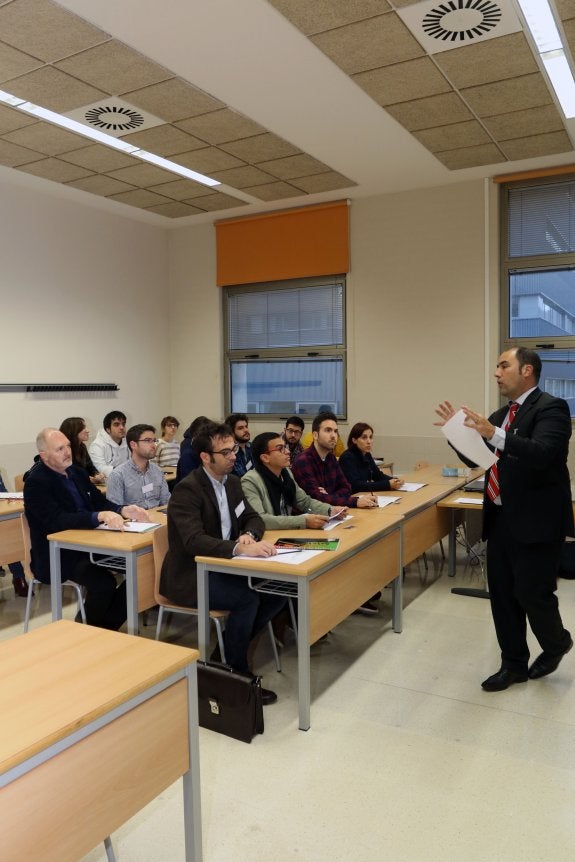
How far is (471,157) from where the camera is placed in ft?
19.4

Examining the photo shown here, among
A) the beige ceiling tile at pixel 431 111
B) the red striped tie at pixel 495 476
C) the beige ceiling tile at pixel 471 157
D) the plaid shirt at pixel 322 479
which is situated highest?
the beige ceiling tile at pixel 471 157

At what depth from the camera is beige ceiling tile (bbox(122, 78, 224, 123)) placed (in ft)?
14.5

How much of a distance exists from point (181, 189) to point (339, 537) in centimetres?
478

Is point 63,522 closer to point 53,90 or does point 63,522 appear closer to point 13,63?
point 13,63

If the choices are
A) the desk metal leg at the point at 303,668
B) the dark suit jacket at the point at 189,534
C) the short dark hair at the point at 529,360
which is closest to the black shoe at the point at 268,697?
the desk metal leg at the point at 303,668

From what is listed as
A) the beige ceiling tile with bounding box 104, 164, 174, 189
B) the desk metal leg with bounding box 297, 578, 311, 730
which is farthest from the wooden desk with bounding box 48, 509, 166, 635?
the beige ceiling tile with bounding box 104, 164, 174, 189

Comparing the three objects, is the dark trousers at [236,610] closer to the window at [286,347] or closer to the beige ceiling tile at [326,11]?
the beige ceiling tile at [326,11]

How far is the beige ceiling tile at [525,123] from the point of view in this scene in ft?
16.2

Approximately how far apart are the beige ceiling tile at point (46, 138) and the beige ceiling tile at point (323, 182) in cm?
217

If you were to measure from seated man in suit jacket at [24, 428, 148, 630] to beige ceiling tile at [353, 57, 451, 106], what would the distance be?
3069 millimetres

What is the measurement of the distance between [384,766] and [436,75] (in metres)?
4.10

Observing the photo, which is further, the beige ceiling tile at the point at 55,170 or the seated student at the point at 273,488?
the beige ceiling tile at the point at 55,170

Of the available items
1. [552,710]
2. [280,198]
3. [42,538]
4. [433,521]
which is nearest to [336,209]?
[280,198]

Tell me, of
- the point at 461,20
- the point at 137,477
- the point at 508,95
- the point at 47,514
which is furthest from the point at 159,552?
the point at 508,95
